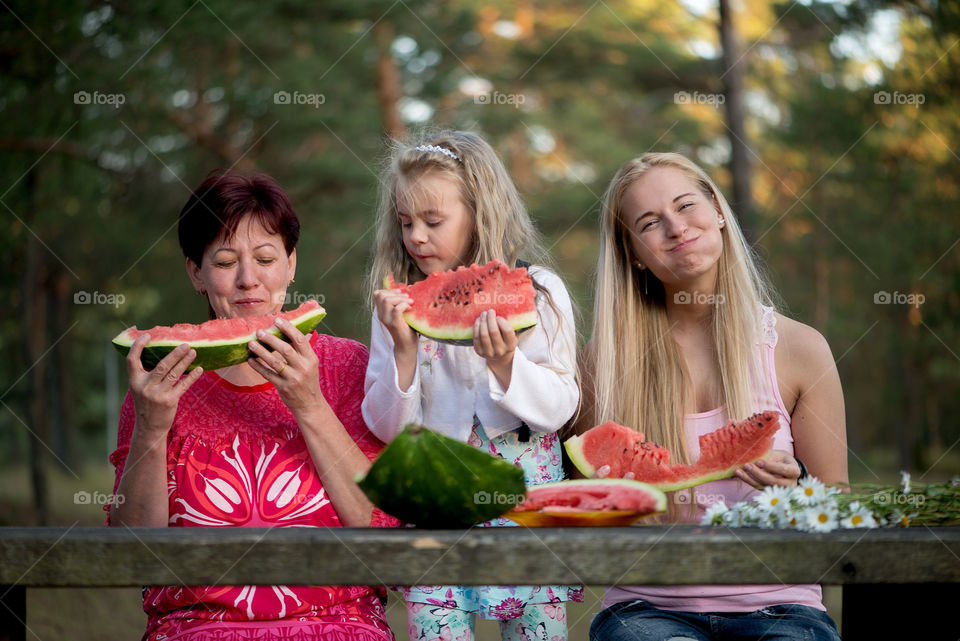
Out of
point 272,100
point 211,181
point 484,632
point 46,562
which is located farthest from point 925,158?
point 46,562

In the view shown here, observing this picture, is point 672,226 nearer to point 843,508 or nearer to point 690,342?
point 690,342

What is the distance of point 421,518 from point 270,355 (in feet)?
2.86

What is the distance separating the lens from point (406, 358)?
122 inches

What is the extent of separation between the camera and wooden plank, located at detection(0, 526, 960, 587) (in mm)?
1969

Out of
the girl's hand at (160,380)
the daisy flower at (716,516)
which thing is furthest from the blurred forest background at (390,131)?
the daisy flower at (716,516)

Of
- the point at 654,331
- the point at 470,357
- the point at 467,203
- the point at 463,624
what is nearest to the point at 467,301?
the point at 470,357

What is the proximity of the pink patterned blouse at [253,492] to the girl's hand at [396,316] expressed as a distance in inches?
14.1

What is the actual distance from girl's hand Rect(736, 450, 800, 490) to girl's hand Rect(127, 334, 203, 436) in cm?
164

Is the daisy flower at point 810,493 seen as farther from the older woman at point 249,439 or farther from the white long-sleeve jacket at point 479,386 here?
the older woman at point 249,439

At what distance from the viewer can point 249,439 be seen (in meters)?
3.12

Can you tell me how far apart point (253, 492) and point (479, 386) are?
891 mm

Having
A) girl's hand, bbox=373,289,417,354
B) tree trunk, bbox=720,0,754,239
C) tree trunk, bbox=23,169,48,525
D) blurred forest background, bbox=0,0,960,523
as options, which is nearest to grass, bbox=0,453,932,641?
tree trunk, bbox=23,169,48,525

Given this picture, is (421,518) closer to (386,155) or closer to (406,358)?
(406,358)

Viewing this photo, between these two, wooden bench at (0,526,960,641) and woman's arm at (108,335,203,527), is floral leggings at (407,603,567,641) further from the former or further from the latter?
wooden bench at (0,526,960,641)
